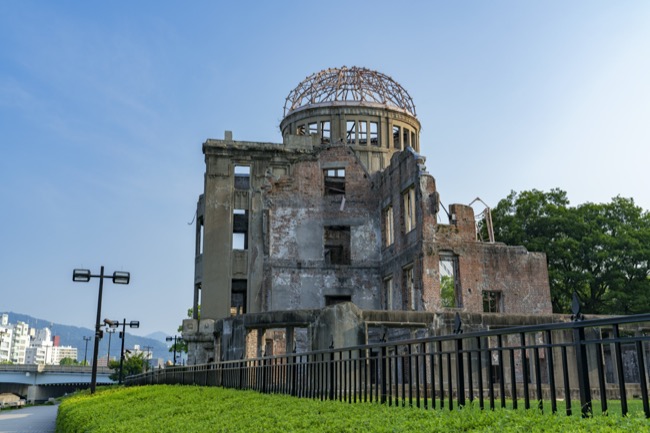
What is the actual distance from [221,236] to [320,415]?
28.1m

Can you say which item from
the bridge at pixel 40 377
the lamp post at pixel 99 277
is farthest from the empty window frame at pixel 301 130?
the bridge at pixel 40 377

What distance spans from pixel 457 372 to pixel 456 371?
479 centimetres

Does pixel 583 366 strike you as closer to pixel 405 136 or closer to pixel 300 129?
pixel 405 136

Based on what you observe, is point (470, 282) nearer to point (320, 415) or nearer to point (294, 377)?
point (294, 377)

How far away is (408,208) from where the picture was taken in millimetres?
31125

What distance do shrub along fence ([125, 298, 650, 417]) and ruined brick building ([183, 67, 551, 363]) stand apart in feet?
15.7

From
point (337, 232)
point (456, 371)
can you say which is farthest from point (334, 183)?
point (456, 371)

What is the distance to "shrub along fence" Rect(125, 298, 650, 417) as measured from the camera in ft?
16.9

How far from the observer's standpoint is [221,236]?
34.7 meters

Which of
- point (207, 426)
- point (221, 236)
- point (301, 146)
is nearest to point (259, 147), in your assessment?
point (301, 146)

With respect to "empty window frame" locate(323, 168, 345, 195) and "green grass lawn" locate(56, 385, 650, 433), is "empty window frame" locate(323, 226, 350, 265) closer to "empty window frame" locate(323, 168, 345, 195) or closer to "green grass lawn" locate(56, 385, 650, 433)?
"empty window frame" locate(323, 168, 345, 195)

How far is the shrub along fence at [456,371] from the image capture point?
16.9 ft

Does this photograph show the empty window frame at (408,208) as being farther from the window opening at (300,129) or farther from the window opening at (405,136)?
the window opening at (300,129)

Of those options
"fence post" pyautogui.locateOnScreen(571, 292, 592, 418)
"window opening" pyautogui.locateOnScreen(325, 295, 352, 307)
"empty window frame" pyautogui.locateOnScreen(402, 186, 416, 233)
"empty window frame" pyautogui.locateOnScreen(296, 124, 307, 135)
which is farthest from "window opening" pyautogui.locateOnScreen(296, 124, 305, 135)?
"fence post" pyautogui.locateOnScreen(571, 292, 592, 418)
